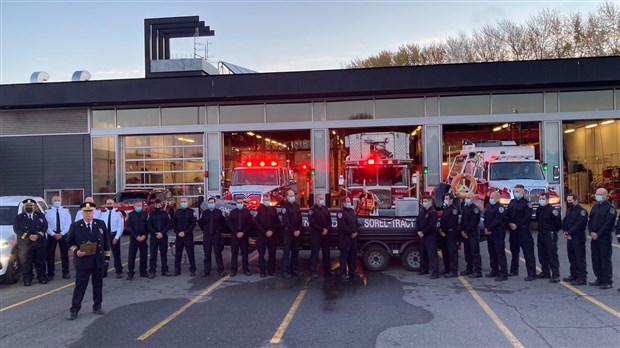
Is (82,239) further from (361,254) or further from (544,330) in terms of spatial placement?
(544,330)

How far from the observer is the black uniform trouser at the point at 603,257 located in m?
9.52

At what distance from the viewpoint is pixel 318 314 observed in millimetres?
8062

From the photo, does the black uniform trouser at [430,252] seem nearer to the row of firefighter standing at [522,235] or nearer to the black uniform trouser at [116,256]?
the row of firefighter standing at [522,235]

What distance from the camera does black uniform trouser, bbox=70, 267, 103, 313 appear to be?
26.3 feet

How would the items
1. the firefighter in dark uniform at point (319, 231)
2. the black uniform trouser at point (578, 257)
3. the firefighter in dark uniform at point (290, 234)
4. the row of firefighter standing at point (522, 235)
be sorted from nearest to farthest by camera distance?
1. the row of firefighter standing at point (522, 235)
2. the black uniform trouser at point (578, 257)
3. the firefighter in dark uniform at point (319, 231)
4. the firefighter in dark uniform at point (290, 234)

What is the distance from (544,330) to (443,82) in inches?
697

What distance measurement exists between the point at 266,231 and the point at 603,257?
6.75m

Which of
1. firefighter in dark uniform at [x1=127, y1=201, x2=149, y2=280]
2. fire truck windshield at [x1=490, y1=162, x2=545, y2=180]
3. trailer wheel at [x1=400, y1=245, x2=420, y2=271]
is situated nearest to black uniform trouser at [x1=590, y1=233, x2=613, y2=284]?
trailer wheel at [x1=400, y1=245, x2=420, y2=271]

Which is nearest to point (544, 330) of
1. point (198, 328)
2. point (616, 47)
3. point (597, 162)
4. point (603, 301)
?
point (603, 301)

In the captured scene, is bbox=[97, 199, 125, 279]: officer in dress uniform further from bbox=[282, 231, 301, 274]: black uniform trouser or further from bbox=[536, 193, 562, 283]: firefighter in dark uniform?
bbox=[536, 193, 562, 283]: firefighter in dark uniform

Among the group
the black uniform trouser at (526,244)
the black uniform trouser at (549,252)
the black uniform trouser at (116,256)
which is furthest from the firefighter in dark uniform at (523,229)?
the black uniform trouser at (116,256)

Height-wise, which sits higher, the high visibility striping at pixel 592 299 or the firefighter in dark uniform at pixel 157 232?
the firefighter in dark uniform at pixel 157 232

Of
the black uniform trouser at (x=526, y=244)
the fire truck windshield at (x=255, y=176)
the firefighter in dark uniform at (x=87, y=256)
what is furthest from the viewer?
the fire truck windshield at (x=255, y=176)

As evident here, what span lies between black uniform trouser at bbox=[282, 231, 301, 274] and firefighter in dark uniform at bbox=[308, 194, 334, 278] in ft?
1.45
